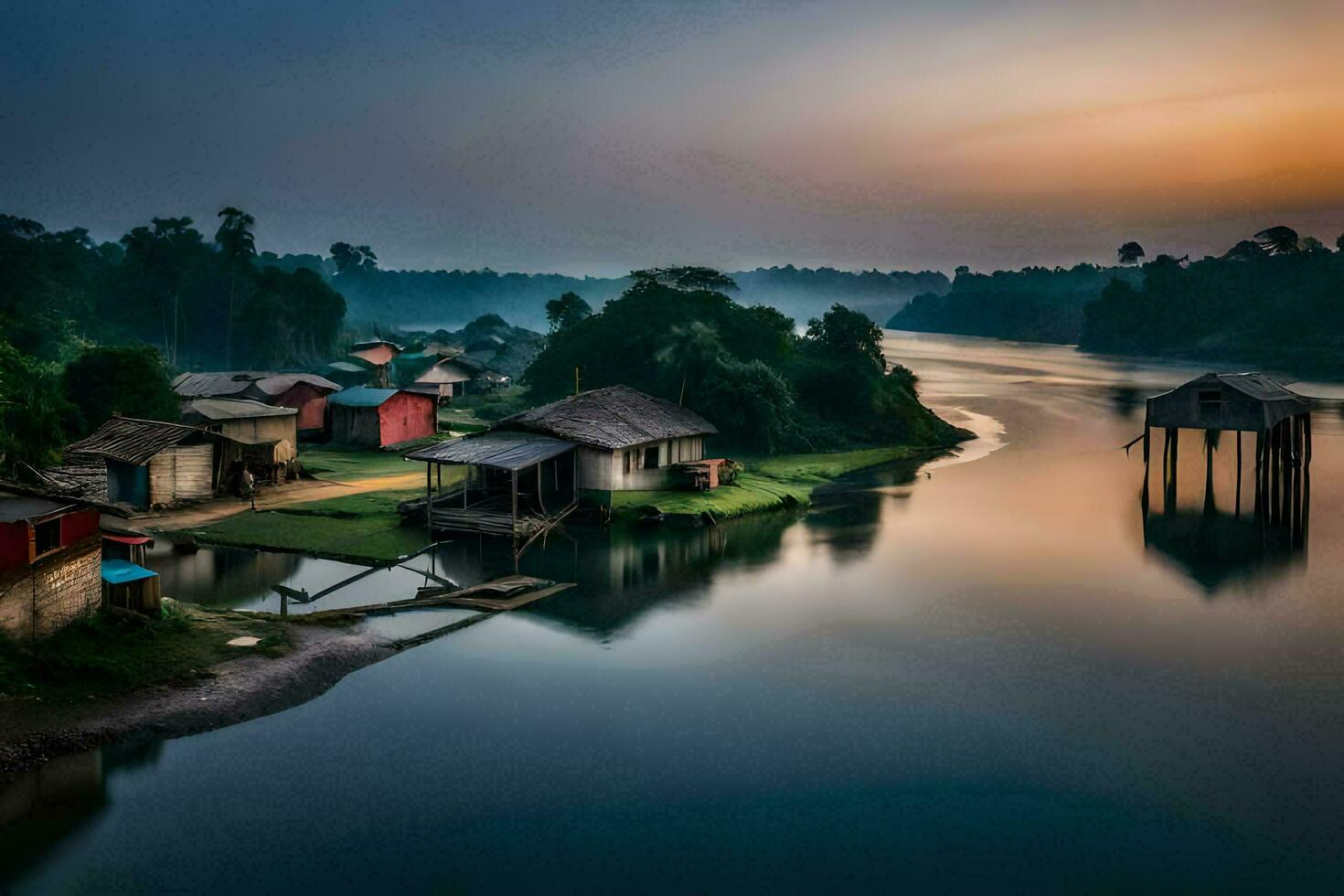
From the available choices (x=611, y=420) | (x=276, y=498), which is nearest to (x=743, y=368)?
(x=611, y=420)

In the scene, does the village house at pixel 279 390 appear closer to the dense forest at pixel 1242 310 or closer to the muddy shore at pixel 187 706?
the muddy shore at pixel 187 706

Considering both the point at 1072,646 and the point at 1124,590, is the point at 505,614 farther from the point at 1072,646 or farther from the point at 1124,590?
the point at 1124,590

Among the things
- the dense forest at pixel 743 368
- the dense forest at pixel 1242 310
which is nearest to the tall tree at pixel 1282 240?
the dense forest at pixel 1242 310

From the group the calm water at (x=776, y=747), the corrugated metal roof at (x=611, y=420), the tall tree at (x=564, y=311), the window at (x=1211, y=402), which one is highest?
the tall tree at (x=564, y=311)

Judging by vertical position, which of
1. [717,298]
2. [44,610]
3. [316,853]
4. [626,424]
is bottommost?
[316,853]

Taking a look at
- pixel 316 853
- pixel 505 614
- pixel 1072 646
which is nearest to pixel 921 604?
pixel 1072 646

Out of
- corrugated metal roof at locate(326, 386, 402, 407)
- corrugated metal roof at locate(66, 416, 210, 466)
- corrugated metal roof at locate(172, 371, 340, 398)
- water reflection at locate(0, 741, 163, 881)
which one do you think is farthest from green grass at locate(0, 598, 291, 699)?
corrugated metal roof at locate(172, 371, 340, 398)

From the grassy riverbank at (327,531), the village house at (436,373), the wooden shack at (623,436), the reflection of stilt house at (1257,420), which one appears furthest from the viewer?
the village house at (436,373)
